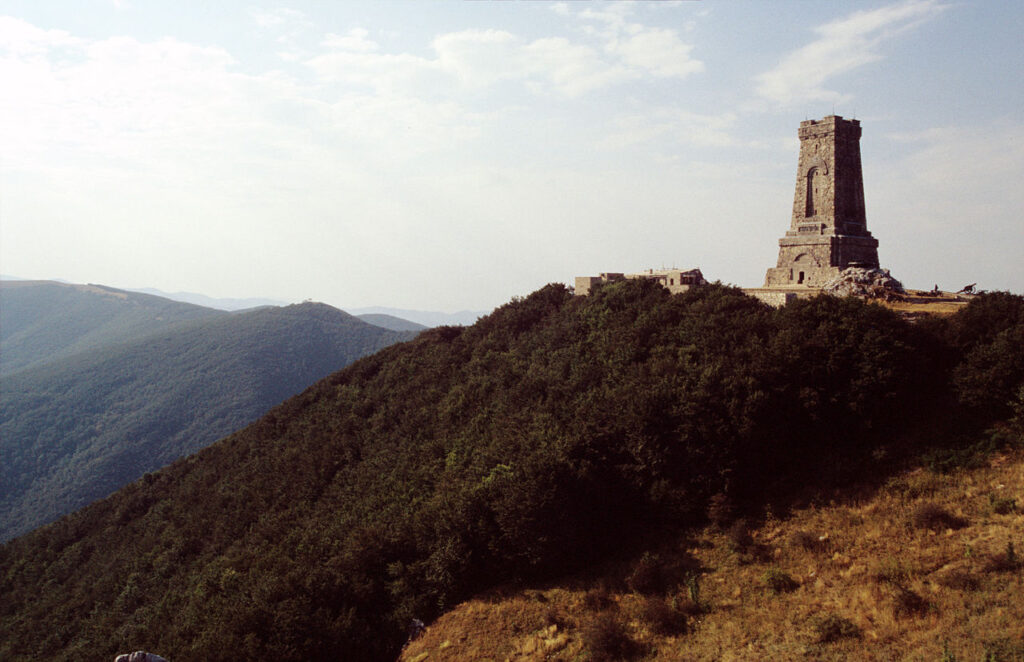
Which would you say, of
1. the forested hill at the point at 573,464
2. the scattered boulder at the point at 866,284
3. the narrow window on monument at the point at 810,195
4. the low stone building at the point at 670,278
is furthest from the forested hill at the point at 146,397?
the scattered boulder at the point at 866,284

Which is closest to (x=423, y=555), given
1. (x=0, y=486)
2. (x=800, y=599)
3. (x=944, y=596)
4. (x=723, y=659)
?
(x=723, y=659)

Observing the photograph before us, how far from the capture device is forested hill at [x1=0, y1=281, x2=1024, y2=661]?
19.2m

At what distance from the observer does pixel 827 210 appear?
104 ft

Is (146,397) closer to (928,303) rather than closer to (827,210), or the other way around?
(827,210)

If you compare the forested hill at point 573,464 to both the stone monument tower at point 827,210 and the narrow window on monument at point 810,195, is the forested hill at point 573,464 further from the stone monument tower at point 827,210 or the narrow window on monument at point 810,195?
the narrow window on monument at point 810,195

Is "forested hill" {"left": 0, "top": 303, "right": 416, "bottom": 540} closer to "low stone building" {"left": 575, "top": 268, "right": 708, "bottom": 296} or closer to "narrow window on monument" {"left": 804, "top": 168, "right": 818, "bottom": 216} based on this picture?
"low stone building" {"left": 575, "top": 268, "right": 708, "bottom": 296}

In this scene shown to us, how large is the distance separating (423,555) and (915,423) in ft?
61.1

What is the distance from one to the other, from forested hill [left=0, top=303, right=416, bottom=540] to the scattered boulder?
118 meters

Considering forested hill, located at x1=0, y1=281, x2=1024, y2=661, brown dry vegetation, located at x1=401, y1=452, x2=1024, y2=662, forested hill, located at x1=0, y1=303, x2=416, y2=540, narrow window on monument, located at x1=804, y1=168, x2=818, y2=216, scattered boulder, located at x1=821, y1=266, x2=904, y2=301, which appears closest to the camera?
brown dry vegetation, located at x1=401, y1=452, x2=1024, y2=662

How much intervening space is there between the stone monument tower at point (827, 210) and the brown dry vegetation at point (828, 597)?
54.8 feet

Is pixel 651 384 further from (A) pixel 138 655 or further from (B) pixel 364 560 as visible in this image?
(A) pixel 138 655

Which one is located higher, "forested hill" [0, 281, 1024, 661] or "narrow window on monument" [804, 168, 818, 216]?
"narrow window on monument" [804, 168, 818, 216]

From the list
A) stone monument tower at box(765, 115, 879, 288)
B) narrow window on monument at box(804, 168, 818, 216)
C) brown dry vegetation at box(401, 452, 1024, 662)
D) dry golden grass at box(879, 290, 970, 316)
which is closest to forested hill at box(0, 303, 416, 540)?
brown dry vegetation at box(401, 452, 1024, 662)

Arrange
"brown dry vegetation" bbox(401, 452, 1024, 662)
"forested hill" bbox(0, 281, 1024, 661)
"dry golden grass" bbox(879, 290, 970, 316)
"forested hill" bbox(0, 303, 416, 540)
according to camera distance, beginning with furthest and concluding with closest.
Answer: "forested hill" bbox(0, 303, 416, 540) → "dry golden grass" bbox(879, 290, 970, 316) → "forested hill" bbox(0, 281, 1024, 661) → "brown dry vegetation" bbox(401, 452, 1024, 662)
